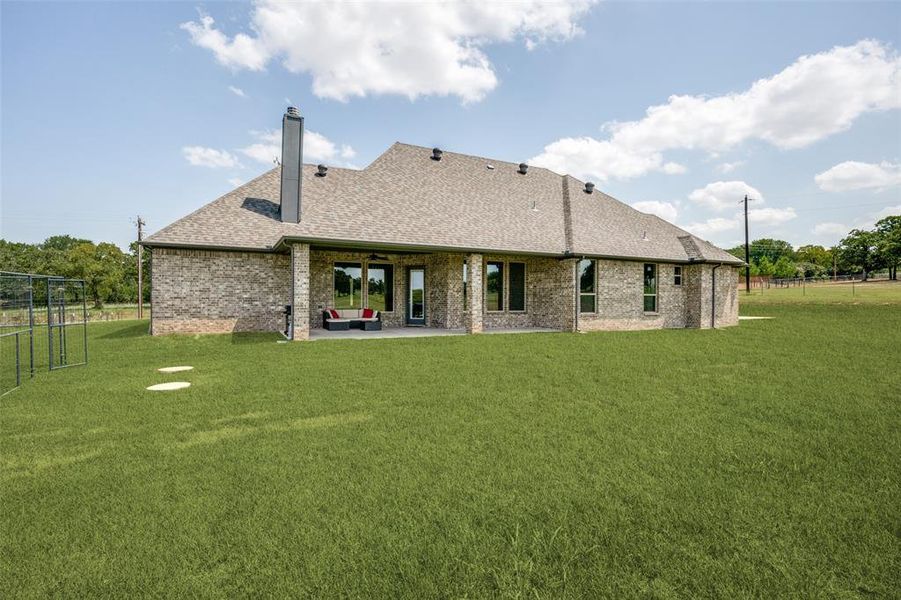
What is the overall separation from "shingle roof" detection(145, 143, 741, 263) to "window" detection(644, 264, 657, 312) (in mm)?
709

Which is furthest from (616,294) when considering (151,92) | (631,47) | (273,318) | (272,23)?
(151,92)

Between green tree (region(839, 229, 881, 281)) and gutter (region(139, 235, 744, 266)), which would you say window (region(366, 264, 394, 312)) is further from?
green tree (region(839, 229, 881, 281))

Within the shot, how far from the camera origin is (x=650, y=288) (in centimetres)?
1819

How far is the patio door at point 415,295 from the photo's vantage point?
16852 mm

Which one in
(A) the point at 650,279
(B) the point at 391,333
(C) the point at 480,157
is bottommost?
(B) the point at 391,333

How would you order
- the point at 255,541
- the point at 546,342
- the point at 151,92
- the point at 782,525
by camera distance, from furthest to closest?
the point at 151,92 < the point at 546,342 < the point at 782,525 < the point at 255,541

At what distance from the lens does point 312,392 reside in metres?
6.39

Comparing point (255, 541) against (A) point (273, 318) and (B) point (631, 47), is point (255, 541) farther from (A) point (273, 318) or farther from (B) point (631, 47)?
(B) point (631, 47)

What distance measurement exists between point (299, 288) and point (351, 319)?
3400mm

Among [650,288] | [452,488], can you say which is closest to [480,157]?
[650,288]

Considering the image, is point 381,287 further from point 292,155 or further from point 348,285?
point 292,155

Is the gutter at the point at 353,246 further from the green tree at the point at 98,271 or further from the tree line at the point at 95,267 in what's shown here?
the green tree at the point at 98,271

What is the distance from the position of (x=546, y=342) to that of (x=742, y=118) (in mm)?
14659

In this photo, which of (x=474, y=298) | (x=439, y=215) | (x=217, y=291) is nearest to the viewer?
(x=217, y=291)
